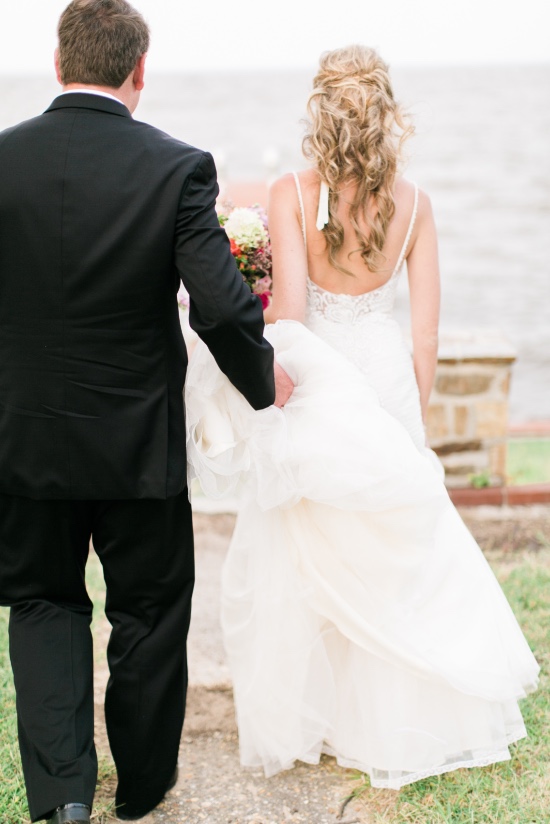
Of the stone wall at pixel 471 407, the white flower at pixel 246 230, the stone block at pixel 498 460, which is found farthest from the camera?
the stone block at pixel 498 460

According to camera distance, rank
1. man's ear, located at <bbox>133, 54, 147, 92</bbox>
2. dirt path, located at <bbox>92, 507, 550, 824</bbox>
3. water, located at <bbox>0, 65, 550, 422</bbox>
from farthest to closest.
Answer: water, located at <bbox>0, 65, 550, 422</bbox> < dirt path, located at <bbox>92, 507, 550, 824</bbox> < man's ear, located at <bbox>133, 54, 147, 92</bbox>

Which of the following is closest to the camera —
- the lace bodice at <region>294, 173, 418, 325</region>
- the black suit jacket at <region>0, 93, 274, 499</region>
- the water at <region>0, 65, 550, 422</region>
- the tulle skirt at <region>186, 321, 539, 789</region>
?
the black suit jacket at <region>0, 93, 274, 499</region>

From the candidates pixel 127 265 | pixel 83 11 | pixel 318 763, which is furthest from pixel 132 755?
pixel 83 11

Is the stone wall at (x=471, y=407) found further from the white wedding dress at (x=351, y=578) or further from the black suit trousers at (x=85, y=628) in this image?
the black suit trousers at (x=85, y=628)

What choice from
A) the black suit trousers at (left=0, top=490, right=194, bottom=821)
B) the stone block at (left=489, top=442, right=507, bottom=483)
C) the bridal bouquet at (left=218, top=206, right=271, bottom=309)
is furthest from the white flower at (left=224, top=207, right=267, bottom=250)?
the stone block at (left=489, top=442, right=507, bottom=483)

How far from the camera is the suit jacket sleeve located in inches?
83.4

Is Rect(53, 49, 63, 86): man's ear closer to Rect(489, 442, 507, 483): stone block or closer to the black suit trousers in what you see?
the black suit trousers

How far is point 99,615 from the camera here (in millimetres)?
3896

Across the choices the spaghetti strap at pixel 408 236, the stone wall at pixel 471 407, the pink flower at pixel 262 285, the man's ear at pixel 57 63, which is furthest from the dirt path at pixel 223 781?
the man's ear at pixel 57 63

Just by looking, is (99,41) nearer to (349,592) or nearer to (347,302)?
(347,302)

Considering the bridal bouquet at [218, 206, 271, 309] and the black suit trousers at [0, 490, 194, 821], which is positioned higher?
the bridal bouquet at [218, 206, 271, 309]

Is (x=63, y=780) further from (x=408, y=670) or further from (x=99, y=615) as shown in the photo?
(x=99, y=615)

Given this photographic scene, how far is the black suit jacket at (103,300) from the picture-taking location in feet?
6.93

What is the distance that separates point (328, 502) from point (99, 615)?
5.85ft
